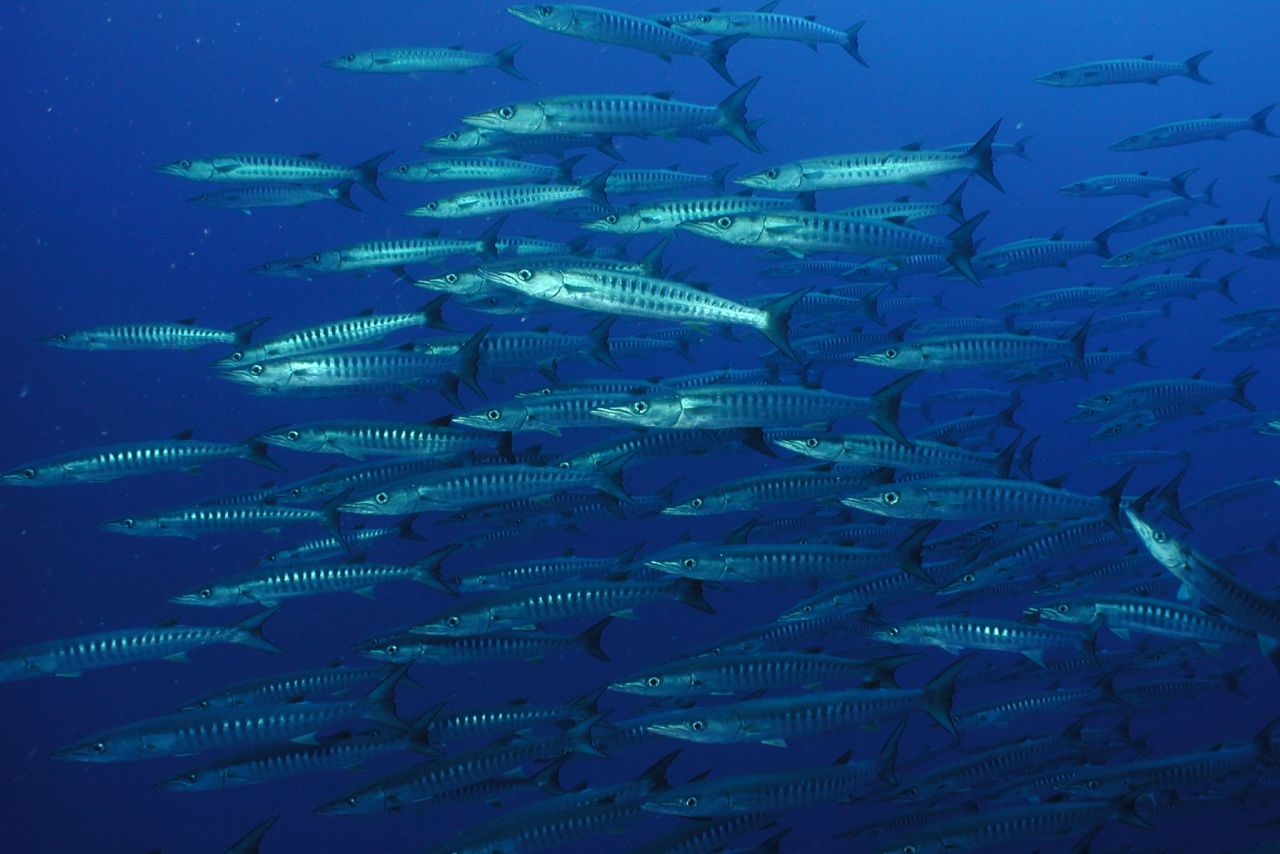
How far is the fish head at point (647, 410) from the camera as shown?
4.80 m

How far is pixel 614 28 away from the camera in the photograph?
7090 mm

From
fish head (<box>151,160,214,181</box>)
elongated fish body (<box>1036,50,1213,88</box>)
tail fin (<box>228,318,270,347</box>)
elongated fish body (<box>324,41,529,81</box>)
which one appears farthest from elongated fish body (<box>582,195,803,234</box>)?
elongated fish body (<box>1036,50,1213,88</box>)

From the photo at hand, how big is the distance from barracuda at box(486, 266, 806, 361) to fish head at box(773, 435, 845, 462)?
29.3 inches

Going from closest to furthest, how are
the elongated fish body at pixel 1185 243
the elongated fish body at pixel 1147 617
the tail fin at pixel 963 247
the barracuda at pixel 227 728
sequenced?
the elongated fish body at pixel 1147 617 → the barracuda at pixel 227 728 → the tail fin at pixel 963 247 → the elongated fish body at pixel 1185 243

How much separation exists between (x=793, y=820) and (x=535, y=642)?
12.4 metres

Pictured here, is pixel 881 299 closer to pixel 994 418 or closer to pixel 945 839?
pixel 994 418

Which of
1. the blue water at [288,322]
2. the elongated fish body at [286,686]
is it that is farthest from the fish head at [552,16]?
the elongated fish body at [286,686]

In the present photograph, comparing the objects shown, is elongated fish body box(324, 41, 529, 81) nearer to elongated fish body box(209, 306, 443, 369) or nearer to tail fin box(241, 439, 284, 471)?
elongated fish body box(209, 306, 443, 369)

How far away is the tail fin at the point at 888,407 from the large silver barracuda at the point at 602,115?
7.74 ft

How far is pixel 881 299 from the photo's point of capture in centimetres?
1023

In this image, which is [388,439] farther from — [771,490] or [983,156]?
[983,156]

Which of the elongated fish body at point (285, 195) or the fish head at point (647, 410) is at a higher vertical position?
the elongated fish body at point (285, 195)

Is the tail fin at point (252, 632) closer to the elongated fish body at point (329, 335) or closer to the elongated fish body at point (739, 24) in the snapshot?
the elongated fish body at point (329, 335)

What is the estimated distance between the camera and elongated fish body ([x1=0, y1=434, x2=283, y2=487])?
22.1ft
